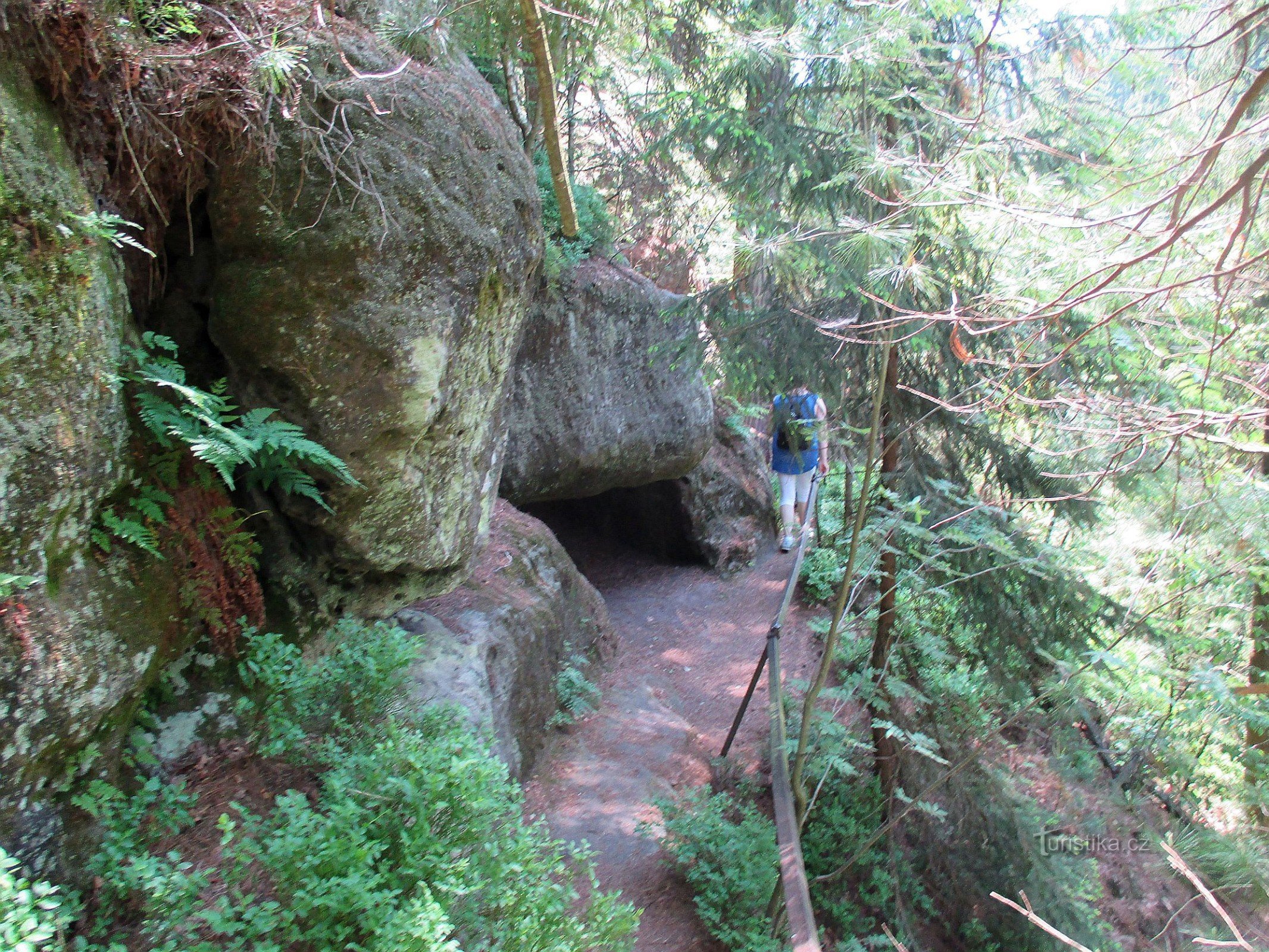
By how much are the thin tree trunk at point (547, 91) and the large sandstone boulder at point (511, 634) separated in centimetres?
297

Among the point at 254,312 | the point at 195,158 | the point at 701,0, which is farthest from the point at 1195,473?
the point at 195,158

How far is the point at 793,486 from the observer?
10.2m

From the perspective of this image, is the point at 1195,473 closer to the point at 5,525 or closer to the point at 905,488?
the point at 905,488

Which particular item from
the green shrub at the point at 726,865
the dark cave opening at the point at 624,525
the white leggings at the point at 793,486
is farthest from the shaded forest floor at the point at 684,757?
the white leggings at the point at 793,486

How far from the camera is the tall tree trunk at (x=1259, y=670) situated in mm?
8086

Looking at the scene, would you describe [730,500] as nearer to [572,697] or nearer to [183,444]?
[572,697]

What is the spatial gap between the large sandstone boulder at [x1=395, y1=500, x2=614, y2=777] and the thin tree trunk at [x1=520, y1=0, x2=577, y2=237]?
2.97m

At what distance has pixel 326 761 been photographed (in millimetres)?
3625

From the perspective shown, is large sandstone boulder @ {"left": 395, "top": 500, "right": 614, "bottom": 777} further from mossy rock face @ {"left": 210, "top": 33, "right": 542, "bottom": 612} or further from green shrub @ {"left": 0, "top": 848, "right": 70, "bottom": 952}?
green shrub @ {"left": 0, "top": 848, "right": 70, "bottom": 952}

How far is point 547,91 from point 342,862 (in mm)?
3745

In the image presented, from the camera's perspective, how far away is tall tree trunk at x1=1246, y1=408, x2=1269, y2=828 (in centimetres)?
809

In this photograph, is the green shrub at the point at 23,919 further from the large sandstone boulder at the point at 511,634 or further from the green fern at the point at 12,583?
the large sandstone boulder at the point at 511,634

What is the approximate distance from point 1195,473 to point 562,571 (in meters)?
5.76

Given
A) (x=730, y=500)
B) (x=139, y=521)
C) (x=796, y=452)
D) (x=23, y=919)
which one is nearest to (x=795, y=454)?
(x=796, y=452)
